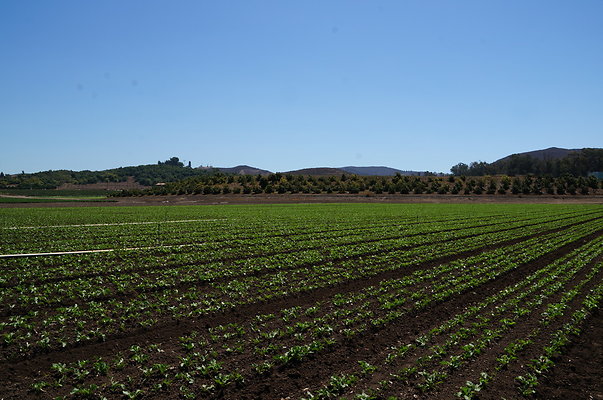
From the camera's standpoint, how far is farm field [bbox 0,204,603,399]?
8844 mm

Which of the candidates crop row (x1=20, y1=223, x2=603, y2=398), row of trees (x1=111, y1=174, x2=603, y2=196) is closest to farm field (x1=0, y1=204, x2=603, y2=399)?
crop row (x1=20, y1=223, x2=603, y2=398)

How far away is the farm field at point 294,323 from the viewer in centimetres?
884

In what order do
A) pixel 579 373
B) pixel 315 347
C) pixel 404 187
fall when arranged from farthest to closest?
pixel 404 187
pixel 315 347
pixel 579 373

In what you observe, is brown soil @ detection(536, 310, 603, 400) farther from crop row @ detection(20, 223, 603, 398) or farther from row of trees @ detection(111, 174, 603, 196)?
row of trees @ detection(111, 174, 603, 196)

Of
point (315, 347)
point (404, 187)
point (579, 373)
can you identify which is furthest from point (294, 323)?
point (404, 187)

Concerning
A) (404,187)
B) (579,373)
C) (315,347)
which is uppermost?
(404,187)

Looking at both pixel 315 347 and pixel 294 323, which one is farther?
pixel 294 323

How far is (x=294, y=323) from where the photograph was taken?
12297mm

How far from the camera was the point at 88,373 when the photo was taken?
8.99 m

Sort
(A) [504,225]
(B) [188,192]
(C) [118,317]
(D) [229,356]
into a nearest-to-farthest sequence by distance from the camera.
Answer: (D) [229,356] < (C) [118,317] < (A) [504,225] < (B) [188,192]

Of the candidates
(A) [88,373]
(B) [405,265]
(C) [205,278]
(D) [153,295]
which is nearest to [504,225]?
(B) [405,265]

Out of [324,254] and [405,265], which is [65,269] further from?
[405,265]

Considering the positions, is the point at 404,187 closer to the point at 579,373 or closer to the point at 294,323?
the point at 294,323

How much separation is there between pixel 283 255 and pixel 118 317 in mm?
11168
